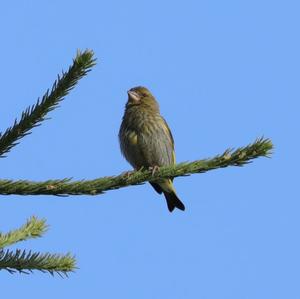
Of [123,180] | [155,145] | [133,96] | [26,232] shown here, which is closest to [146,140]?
[155,145]

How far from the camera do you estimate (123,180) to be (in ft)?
8.04

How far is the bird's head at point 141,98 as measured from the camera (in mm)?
7566

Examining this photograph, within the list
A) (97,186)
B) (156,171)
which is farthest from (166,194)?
(97,186)

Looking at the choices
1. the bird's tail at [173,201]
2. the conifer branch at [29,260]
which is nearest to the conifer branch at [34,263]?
the conifer branch at [29,260]

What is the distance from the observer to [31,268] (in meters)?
2.10

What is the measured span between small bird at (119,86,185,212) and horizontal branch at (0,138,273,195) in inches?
158

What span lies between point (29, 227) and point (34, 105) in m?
0.46

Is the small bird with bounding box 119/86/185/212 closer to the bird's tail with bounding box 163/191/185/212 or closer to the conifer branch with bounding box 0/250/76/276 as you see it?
the bird's tail with bounding box 163/191/185/212

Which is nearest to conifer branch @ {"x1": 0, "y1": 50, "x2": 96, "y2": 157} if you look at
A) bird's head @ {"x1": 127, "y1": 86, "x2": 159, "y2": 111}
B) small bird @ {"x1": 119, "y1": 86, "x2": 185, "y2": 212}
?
small bird @ {"x1": 119, "y1": 86, "x2": 185, "y2": 212}

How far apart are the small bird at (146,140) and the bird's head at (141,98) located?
12 cm

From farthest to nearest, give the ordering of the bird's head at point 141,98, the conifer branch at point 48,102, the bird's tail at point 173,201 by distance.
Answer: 1. the bird's head at point 141,98
2. the bird's tail at point 173,201
3. the conifer branch at point 48,102

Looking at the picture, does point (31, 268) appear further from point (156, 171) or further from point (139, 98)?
point (139, 98)

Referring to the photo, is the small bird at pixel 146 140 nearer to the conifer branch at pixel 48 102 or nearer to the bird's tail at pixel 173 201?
the bird's tail at pixel 173 201

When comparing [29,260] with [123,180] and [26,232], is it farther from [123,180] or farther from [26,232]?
[123,180]
